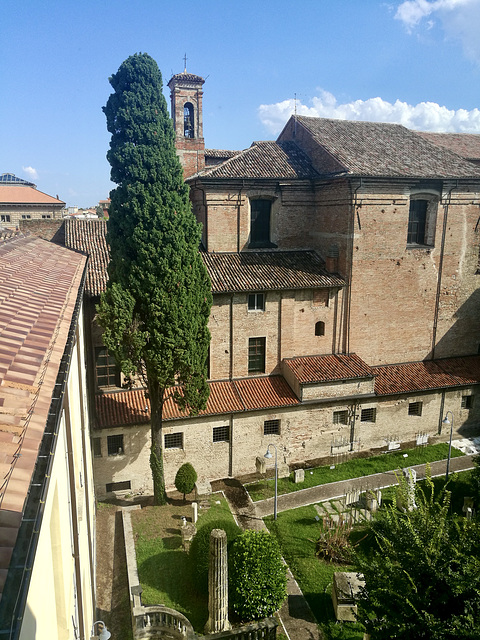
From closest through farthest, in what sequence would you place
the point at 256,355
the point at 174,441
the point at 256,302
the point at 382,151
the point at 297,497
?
the point at 297,497 < the point at 174,441 < the point at 256,302 < the point at 256,355 < the point at 382,151

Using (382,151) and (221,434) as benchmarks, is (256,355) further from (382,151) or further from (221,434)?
(382,151)

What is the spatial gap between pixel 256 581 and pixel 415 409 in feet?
44.1

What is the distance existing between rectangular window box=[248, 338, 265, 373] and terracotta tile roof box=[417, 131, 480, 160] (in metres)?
19.4

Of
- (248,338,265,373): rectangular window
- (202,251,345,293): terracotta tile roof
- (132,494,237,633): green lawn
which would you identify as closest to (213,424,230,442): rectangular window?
(132,494,237,633): green lawn

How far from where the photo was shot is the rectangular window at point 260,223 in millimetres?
23141

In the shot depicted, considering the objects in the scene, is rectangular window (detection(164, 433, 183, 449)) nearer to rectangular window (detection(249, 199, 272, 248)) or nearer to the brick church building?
the brick church building

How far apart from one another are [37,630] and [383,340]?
21.4 meters

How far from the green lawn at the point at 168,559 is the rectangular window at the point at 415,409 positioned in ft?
33.9

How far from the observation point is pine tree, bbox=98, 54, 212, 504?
15.7 metres

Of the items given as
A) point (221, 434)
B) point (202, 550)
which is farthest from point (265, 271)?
point (202, 550)

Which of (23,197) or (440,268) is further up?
(23,197)

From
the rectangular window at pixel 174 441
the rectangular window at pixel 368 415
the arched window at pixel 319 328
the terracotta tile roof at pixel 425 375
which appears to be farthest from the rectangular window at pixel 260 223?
the rectangular window at pixel 174 441

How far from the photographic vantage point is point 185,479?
695 inches

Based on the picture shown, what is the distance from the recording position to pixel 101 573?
13.9m
